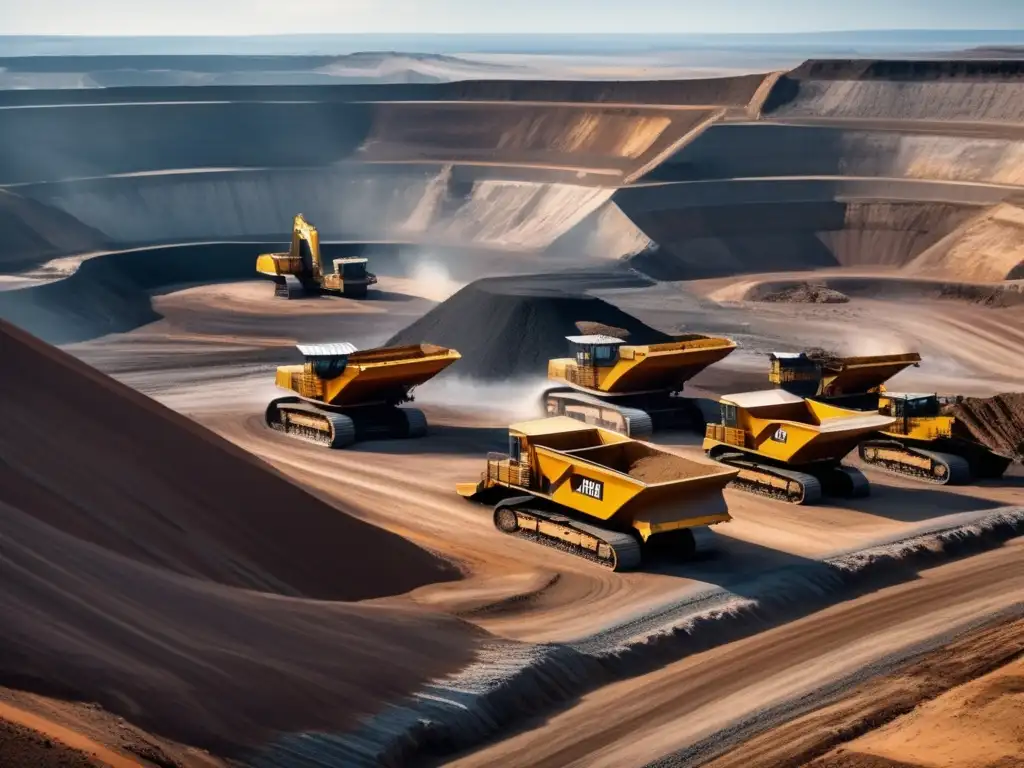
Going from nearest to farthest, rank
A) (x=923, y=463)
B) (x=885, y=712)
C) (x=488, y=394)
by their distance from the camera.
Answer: (x=885, y=712)
(x=923, y=463)
(x=488, y=394)

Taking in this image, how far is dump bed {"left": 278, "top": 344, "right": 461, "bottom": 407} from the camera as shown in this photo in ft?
94.8

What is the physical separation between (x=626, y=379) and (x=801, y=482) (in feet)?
21.4

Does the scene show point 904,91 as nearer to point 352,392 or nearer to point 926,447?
point 926,447

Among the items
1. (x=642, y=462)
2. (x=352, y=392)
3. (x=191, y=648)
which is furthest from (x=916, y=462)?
(x=191, y=648)

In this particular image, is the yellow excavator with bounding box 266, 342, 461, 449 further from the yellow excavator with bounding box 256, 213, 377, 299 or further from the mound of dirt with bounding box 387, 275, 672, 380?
the yellow excavator with bounding box 256, 213, 377, 299

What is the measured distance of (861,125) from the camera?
73.1 meters

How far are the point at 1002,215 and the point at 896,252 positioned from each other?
4.97 meters

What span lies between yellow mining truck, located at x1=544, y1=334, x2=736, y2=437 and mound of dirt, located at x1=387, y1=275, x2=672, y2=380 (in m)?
3.84

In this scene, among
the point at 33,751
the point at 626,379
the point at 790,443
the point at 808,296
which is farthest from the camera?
the point at 808,296

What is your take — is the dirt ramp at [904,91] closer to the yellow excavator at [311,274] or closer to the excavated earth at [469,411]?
the excavated earth at [469,411]

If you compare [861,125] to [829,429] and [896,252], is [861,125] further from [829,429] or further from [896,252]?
[829,429]

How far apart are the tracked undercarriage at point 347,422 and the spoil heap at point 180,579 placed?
9.11 meters

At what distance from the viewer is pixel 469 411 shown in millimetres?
32812

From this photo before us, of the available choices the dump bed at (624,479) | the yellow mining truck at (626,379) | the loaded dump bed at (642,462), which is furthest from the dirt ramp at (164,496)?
the yellow mining truck at (626,379)
